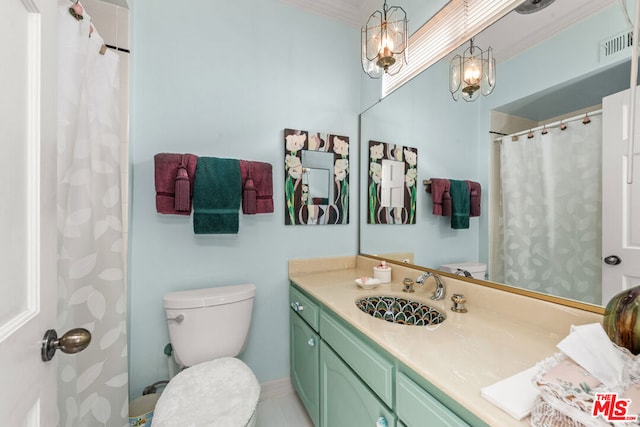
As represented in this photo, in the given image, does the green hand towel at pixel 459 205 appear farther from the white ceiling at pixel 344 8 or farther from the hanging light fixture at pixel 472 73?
the white ceiling at pixel 344 8

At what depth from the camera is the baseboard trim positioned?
1619mm

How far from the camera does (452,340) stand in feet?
2.69

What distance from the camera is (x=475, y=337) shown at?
33.0 inches

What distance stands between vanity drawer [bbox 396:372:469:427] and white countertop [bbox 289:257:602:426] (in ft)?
0.19

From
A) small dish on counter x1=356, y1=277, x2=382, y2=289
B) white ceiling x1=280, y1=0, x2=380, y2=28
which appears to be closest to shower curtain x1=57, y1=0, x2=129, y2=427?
small dish on counter x1=356, y1=277, x2=382, y2=289

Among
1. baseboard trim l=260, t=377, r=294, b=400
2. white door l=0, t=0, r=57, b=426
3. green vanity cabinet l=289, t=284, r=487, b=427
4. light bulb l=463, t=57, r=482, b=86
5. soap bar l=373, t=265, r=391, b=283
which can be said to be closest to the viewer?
white door l=0, t=0, r=57, b=426

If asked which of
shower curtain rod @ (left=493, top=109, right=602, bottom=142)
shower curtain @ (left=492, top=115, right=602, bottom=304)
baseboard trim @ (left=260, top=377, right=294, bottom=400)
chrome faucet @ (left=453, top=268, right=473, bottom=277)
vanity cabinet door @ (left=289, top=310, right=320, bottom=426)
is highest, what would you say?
shower curtain rod @ (left=493, top=109, right=602, bottom=142)

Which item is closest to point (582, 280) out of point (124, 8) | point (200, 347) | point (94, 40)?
point (200, 347)

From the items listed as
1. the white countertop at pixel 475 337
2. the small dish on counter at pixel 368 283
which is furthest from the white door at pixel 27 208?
the small dish on counter at pixel 368 283

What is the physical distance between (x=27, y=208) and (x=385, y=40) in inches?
61.7

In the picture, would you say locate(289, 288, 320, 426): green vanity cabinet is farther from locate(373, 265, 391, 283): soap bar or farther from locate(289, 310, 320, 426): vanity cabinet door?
locate(373, 265, 391, 283): soap bar

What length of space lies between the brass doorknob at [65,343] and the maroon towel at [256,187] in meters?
0.91

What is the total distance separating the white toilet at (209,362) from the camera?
0.96 metres

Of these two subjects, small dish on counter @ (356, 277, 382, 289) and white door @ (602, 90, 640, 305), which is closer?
white door @ (602, 90, 640, 305)
